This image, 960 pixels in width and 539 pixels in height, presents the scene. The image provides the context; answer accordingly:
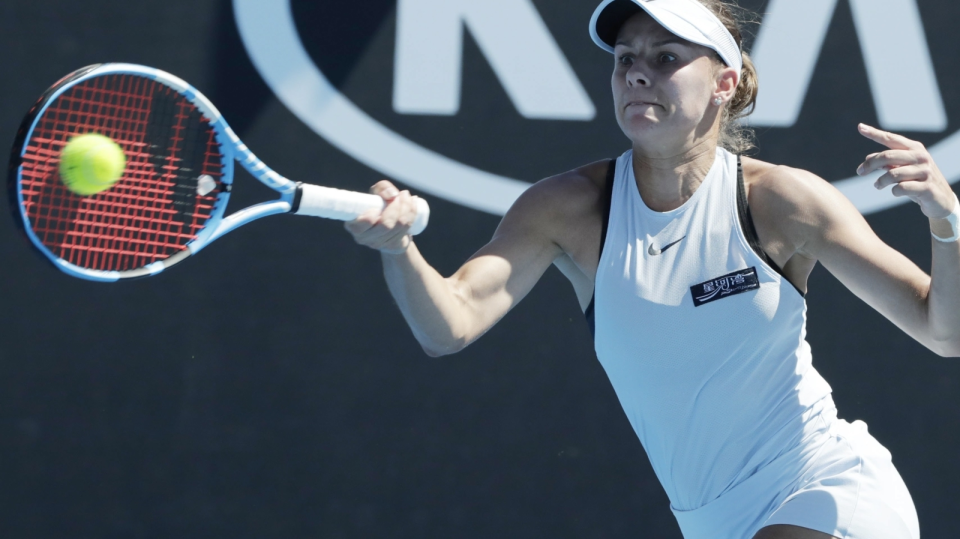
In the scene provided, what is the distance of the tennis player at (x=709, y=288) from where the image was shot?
6.26 ft

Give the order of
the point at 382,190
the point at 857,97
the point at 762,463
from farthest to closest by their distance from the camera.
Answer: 1. the point at 857,97
2. the point at 762,463
3. the point at 382,190

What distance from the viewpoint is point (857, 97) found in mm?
3264

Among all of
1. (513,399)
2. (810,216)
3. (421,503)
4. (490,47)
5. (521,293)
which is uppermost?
(490,47)

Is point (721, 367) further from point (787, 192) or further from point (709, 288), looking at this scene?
point (787, 192)

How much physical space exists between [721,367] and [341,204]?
83cm

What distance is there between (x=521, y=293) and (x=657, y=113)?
1.47 feet

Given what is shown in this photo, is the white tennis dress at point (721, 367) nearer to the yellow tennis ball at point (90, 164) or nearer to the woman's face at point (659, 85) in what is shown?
the woman's face at point (659, 85)

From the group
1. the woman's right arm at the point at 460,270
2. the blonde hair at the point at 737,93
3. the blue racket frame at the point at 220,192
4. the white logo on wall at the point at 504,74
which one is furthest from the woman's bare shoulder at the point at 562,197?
the white logo on wall at the point at 504,74

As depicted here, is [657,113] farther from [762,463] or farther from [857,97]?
[857,97]

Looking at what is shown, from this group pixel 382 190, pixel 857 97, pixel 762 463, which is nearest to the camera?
pixel 382 190

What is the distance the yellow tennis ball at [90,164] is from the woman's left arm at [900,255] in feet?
4.35

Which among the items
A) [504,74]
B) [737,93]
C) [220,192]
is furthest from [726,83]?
[504,74]

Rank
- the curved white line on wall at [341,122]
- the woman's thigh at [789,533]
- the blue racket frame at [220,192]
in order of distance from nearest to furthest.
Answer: the blue racket frame at [220,192] → the woman's thigh at [789,533] → the curved white line on wall at [341,122]

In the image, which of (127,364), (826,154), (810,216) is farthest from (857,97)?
(127,364)
